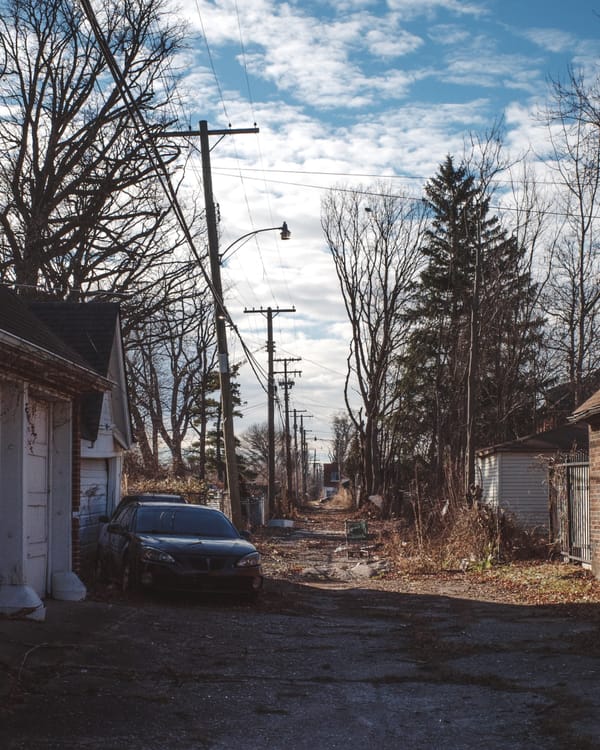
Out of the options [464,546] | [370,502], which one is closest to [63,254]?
[464,546]

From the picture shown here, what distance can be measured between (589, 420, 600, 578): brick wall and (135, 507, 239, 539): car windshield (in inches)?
236

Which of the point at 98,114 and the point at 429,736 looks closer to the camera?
the point at 429,736

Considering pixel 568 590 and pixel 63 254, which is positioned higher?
pixel 63 254

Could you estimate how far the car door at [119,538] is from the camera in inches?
569

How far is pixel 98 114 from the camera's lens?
2745 cm

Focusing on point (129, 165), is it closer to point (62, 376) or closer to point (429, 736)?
point (62, 376)

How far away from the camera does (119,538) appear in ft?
48.9

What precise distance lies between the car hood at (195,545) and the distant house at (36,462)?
1.14 m

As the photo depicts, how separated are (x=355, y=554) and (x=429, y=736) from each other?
65.7 ft

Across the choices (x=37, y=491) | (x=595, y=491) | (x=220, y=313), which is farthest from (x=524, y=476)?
(x=37, y=491)

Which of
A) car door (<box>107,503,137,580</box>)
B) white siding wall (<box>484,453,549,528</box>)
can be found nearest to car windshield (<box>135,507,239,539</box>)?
car door (<box>107,503,137,580</box>)

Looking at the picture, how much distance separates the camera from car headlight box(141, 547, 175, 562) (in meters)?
13.4

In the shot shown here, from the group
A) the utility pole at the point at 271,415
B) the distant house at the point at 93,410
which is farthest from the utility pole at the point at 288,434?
the distant house at the point at 93,410

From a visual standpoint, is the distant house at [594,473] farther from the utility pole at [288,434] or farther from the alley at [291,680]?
the utility pole at [288,434]
